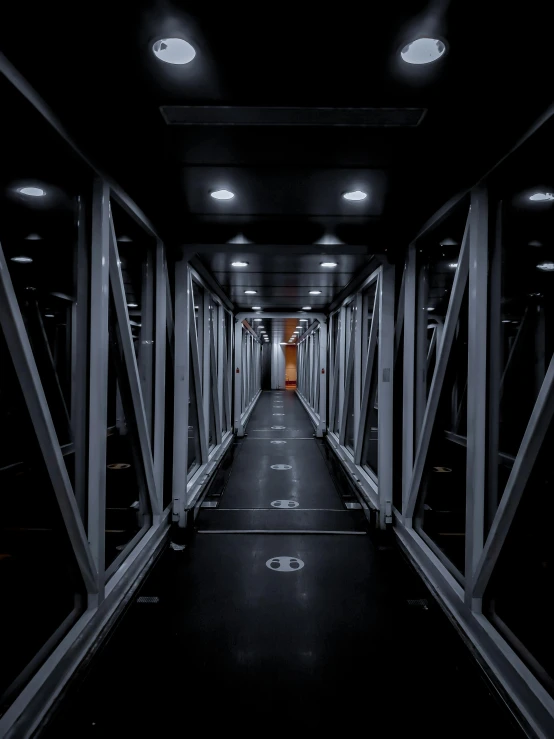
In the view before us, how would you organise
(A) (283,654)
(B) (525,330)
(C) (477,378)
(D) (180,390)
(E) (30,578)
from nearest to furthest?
(A) (283,654) → (C) (477,378) → (E) (30,578) → (D) (180,390) → (B) (525,330)

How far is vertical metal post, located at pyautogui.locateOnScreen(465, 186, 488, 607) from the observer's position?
2.64 meters

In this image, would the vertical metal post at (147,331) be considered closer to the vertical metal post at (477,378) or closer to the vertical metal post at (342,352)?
the vertical metal post at (477,378)

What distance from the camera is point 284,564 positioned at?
145 inches

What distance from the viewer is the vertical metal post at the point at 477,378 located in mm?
2645

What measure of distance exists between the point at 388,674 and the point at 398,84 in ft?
8.97

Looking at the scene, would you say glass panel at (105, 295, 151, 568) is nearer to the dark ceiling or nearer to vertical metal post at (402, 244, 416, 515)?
the dark ceiling

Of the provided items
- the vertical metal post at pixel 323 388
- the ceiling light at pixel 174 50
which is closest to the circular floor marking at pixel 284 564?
the ceiling light at pixel 174 50

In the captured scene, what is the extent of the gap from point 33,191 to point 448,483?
5.60 meters

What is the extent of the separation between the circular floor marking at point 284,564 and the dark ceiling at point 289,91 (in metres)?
2.79

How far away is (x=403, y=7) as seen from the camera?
1.53m

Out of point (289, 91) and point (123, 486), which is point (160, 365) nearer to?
point (123, 486)

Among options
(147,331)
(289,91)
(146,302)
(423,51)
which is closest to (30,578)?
(147,331)

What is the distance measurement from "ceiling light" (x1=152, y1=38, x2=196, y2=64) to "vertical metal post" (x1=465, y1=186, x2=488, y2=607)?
1.71m

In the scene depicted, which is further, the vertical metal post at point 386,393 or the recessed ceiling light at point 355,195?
the vertical metal post at point 386,393
